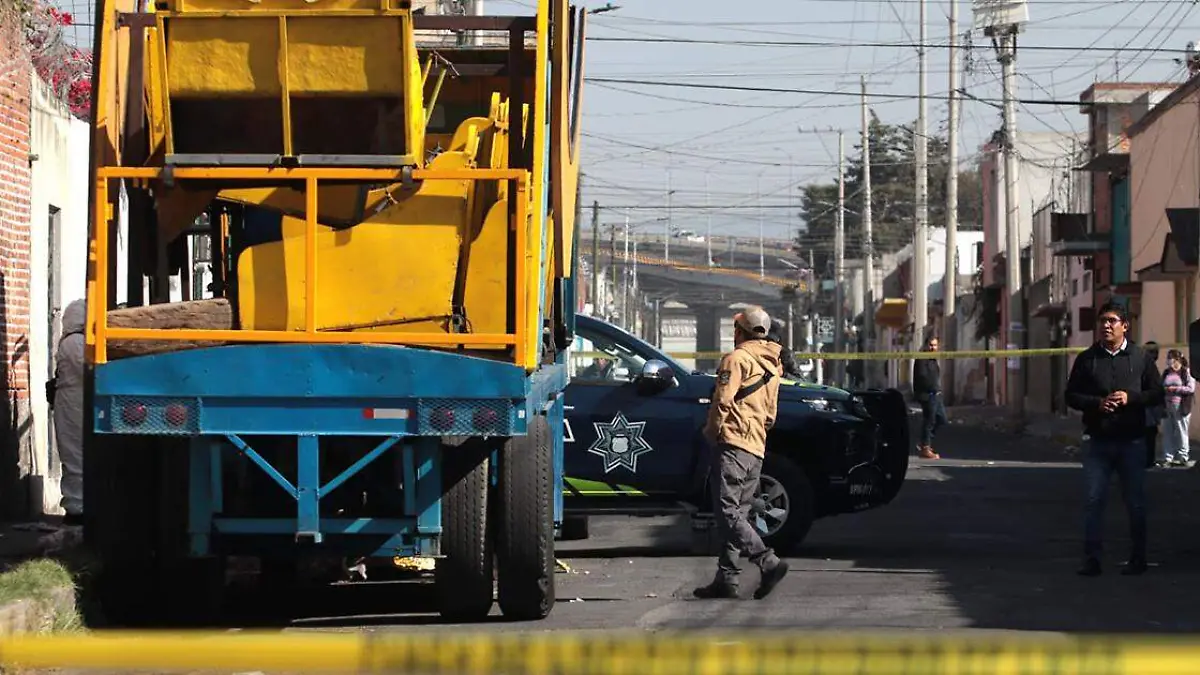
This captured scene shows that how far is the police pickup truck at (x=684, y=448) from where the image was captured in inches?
521

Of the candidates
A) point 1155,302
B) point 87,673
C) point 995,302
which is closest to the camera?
point 87,673

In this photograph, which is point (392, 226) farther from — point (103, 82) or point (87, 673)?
point (87, 673)

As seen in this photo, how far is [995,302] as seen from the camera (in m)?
61.1

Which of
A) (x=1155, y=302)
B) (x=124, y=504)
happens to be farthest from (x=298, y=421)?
(x=1155, y=302)

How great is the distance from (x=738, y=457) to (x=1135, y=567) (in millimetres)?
3052

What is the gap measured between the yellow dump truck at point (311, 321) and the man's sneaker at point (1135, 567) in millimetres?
4360

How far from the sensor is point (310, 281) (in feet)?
28.6

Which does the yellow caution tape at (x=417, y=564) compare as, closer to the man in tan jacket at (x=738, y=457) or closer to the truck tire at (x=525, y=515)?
the man in tan jacket at (x=738, y=457)

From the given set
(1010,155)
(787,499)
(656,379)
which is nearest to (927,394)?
(787,499)

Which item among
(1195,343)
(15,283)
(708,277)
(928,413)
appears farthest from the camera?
(708,277)

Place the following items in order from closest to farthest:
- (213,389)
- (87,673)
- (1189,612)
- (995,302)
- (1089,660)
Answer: (1089,660), (87,673), (213,389), (1189,612), (995,302)

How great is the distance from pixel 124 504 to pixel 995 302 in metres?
54.2

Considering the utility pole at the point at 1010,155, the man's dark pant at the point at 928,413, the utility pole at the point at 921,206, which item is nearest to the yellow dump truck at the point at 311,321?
the man's dark pant at the point at 928,413

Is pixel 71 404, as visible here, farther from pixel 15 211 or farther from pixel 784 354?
A: pixel 784 354
